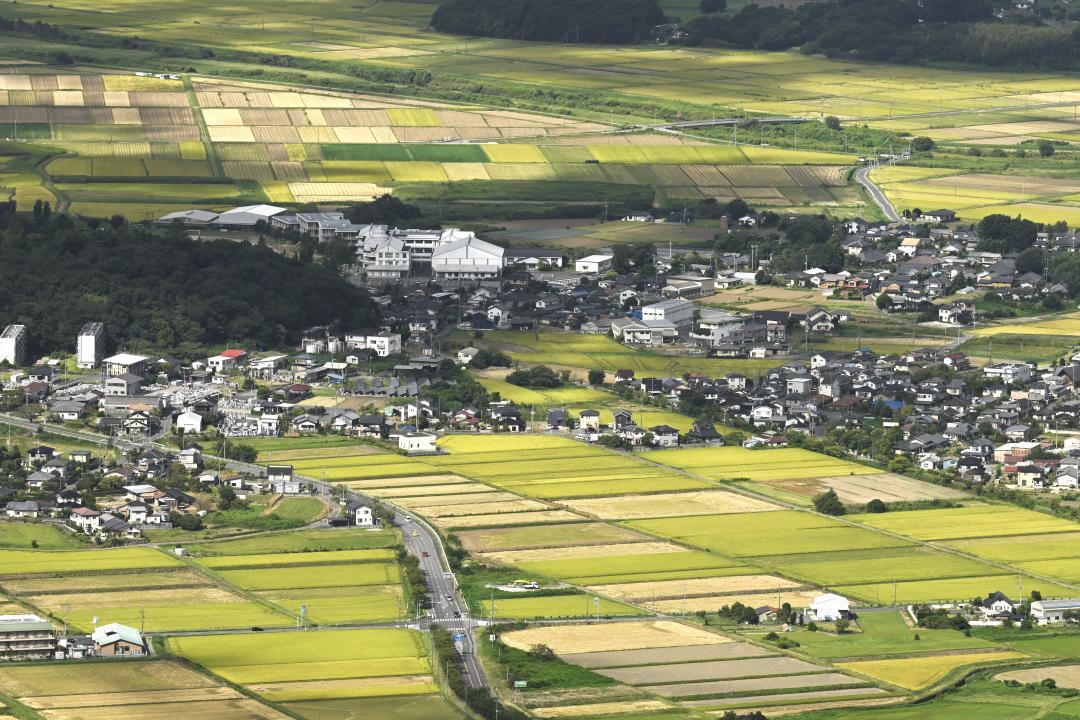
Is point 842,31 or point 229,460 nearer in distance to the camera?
point 229,460

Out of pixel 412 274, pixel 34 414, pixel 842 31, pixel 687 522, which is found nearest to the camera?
pixel 687 522

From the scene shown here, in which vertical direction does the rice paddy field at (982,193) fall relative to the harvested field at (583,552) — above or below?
above

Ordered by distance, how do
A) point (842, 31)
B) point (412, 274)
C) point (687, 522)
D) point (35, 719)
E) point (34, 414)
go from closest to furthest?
point (35, 719)
point (687, 522)
point (34, 414)
point (412, 274)
point (842, 31)

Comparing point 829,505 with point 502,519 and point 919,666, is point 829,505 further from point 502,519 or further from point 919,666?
point 919,666

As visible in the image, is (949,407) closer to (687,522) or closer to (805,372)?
(805,372)

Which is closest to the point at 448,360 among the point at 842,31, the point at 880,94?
the point at 880,94

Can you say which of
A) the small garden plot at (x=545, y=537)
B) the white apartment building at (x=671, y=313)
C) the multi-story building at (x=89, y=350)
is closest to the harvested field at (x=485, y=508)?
the small garden plot at (x=545, y=537)

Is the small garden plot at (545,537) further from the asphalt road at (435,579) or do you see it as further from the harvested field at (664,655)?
the harvested field at (664,655)
